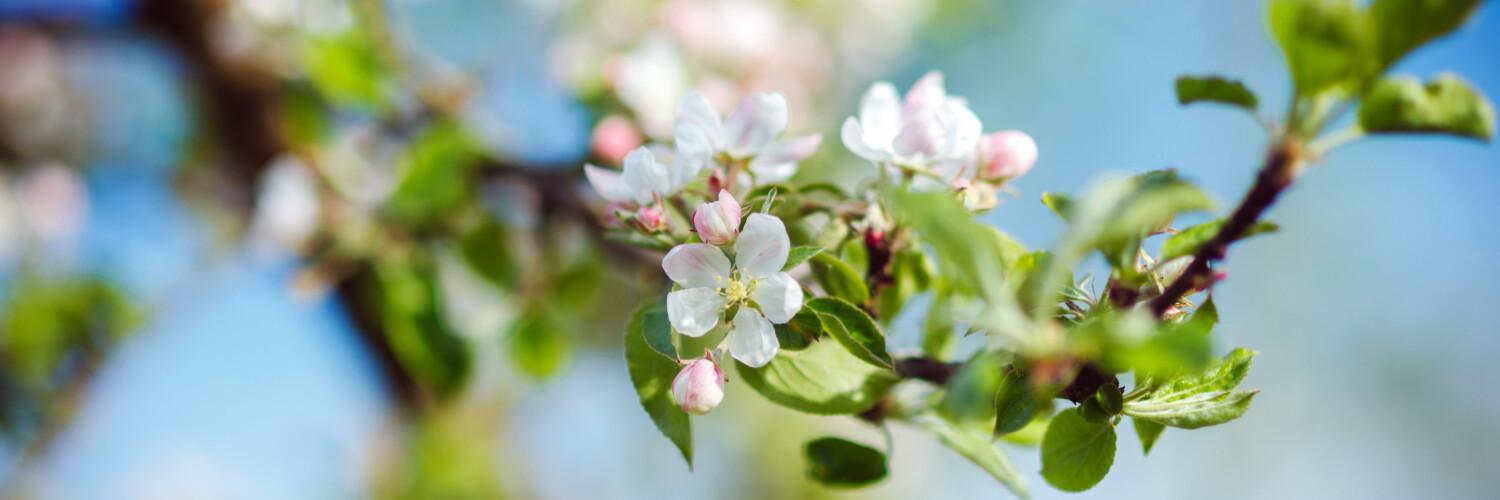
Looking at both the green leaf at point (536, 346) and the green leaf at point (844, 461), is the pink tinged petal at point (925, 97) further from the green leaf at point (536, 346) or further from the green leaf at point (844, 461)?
the green leaf at point (536, 346)

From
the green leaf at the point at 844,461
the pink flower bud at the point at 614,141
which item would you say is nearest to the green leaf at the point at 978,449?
the green leaf at the point at 844,461

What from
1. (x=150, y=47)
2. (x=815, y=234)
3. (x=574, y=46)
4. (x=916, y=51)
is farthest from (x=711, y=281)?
(x=916, y=51)

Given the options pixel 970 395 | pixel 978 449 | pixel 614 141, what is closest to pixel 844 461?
pixel 978 449

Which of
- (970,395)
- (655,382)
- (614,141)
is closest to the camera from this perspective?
(970,395)

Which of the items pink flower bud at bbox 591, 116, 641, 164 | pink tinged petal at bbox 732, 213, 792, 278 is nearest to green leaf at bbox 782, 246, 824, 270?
pink tinged petal at bbox 732, 213, 792, 278

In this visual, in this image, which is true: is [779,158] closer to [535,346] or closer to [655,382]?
[655,382]
